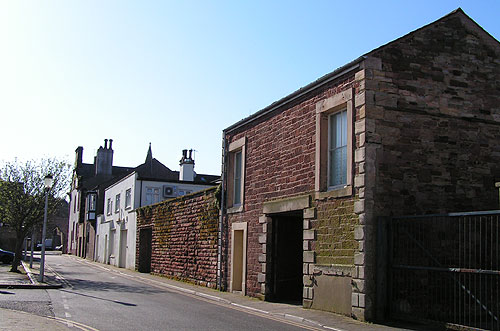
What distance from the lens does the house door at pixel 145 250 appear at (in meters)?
31.5

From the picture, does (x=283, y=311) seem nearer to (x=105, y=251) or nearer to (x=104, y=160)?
(x=105, y=251)

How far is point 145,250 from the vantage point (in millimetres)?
31672

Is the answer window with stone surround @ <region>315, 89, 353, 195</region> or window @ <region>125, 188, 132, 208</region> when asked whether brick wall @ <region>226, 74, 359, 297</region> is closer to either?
window with stone surround @ <region>315, 89, 353, 195</region>

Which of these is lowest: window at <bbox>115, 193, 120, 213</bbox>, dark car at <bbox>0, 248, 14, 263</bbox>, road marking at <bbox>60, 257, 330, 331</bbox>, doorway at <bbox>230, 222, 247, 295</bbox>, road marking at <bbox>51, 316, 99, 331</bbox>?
dark car at <bbox>0, 248, 14, 263</bbox>

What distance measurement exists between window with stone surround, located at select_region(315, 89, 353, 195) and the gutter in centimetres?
50

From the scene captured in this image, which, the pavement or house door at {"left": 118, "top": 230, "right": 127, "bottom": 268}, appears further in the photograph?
house door at {"left": 118, "top": 230, "right": 127, "bottom": 268}

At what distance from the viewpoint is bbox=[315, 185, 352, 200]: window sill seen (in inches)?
501

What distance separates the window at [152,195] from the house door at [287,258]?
1979cm

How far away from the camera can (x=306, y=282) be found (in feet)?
46.5

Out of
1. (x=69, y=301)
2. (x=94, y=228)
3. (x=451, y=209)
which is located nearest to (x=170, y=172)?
(x=94, y=228)

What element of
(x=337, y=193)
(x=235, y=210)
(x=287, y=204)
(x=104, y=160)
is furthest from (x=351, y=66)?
(x=104, y=160)

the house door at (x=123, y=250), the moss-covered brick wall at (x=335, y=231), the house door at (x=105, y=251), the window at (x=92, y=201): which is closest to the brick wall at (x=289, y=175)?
the moss-covered brick wall at (x=335, y=231)

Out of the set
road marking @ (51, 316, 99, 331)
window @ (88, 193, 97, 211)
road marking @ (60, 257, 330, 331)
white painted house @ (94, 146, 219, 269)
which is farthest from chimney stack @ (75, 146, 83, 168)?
road marking @ (51, 316, 99, 331)

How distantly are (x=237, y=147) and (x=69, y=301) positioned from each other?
748cm
